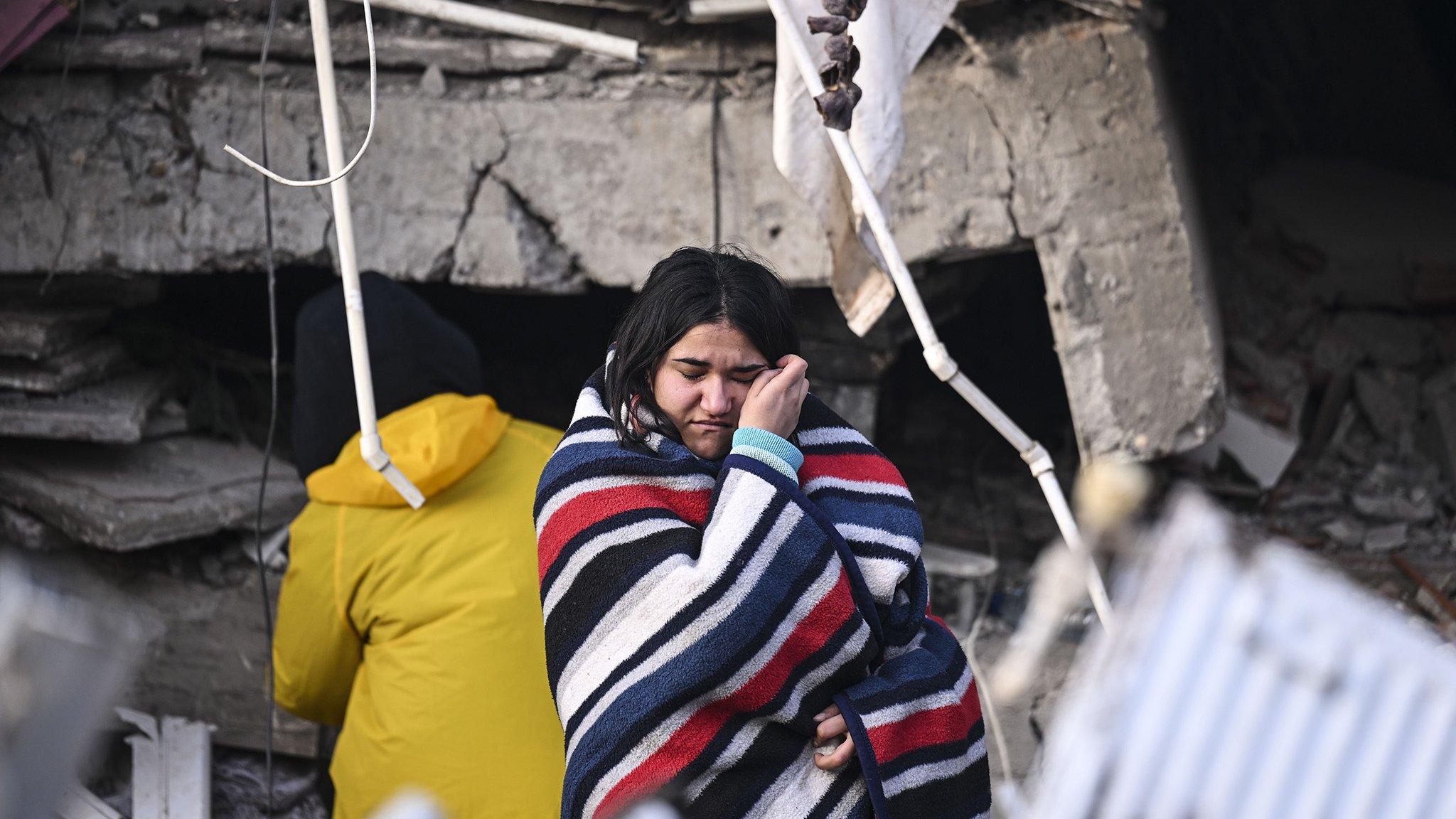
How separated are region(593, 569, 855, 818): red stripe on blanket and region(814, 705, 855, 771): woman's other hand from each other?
0.30 ft

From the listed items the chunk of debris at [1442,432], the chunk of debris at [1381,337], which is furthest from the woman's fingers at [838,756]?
the chunk of debris at [1381,337]

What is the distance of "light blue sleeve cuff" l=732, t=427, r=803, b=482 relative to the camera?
180cm

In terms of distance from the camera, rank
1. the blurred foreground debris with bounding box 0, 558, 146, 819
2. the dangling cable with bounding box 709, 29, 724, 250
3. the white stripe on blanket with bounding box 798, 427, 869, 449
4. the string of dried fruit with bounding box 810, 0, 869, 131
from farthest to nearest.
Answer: the dangling cable with bounding box 709, 29, 724, 250 → the string of dried fruit with bounding box 810, 0, 869, 131 → the white stripe on blanket with bounding box 798, 427, 869, 449 → the blurred foreground debris with bounding box 0, 558, 146, 819

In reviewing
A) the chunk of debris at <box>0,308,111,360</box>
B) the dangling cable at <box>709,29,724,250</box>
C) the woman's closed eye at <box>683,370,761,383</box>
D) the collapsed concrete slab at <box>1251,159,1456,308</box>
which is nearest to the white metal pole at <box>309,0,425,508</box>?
the woman's closed eye at <box>683,370,761,383</box>

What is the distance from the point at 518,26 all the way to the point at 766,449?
5.68 feet

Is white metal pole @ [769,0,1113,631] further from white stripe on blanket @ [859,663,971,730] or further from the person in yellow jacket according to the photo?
the person in yellow jacket

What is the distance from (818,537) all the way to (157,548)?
2821 millimetres

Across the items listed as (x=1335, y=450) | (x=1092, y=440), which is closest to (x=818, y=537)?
(x=1092, y=440)

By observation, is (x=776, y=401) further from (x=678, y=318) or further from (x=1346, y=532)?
(x=1346, y=532)

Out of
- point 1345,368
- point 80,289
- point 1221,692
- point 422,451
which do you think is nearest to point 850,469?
point 422,451

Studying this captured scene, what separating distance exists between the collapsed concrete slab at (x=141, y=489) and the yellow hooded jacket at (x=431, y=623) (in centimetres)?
111

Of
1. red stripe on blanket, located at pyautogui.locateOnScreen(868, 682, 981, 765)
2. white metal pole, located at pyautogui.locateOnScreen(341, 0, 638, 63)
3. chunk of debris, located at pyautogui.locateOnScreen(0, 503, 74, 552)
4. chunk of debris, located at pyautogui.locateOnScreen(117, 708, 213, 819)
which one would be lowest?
chunk of debris, located at pyautogui.locateOnScreen(117, 708, 213, 819)

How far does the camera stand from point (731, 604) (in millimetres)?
1728

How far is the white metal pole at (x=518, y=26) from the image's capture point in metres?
3.07
